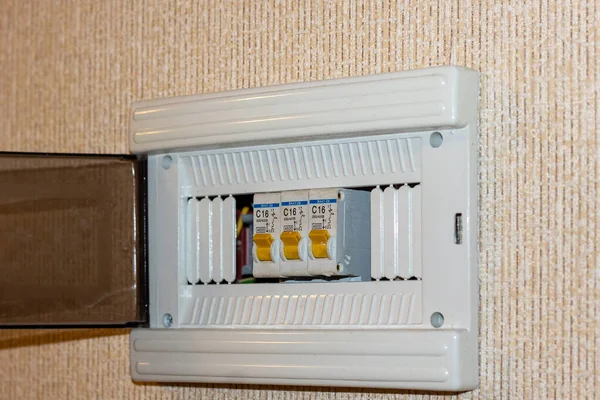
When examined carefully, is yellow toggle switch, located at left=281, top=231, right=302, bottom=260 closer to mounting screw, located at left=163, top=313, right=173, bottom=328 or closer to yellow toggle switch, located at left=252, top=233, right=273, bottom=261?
yellow toggle switch, located at left=252, top=233, right=273, bottom=261

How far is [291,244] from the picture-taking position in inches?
33.6

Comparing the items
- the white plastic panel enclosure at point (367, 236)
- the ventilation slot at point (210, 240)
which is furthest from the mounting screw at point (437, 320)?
the ventilation slot at point (210, 240)

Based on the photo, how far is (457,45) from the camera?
2.68 feet

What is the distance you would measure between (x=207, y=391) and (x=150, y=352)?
7 centimetres

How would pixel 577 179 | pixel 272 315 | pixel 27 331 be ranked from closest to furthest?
pixel 577 179
pixel 272 315
pixel 27 331

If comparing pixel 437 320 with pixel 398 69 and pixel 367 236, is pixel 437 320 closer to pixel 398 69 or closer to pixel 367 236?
pixel 367 236

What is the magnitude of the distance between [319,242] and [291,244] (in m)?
0.03

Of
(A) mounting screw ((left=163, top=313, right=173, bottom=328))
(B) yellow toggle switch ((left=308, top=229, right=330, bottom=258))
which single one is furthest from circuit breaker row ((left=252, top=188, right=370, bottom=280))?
(A) mounting screw ((left=163, top=313, right=173, bottom=328))

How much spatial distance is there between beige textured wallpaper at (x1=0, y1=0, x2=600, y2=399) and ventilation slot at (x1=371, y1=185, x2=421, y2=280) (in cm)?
6

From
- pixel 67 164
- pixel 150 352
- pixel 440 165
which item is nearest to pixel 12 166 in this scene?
pixel 67 164

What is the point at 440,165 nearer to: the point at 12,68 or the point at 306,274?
the point at 306,274

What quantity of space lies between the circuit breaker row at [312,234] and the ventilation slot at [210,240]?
1.6 inches

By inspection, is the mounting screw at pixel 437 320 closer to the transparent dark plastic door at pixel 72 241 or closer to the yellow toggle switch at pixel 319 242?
the yellow toggle switch at pixel 319 242

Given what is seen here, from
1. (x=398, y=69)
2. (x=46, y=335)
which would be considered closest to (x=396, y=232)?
(x=398, y=69)
